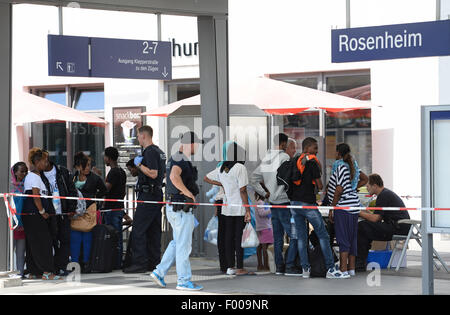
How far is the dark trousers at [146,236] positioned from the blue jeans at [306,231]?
1.95m

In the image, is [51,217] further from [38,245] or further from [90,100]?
[90,100]

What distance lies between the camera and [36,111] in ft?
49.9

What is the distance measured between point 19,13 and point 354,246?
13149mm

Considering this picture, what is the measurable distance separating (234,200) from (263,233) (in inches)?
33.0

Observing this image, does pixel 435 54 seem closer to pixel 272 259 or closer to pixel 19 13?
pixel 272 259

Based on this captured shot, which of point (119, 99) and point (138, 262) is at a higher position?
point (119, 99)

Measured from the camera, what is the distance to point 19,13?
20.7 meters

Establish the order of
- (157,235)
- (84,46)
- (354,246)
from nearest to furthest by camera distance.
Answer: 1. (354,246)
2. (157,235)
3. (84,46)

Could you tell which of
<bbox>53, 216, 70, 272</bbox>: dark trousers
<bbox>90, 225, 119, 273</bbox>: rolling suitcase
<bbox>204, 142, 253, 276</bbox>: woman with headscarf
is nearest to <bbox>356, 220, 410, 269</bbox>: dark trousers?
<bbox>204, 142, 253, 276</bbox>: woman with headscarf

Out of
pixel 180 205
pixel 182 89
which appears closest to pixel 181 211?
pixel 180 205

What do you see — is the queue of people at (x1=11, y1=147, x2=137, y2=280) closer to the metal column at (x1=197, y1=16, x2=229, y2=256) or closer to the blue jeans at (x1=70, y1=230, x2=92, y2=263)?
the blue jeans at (x1=70, y1=230, x2=92, y2=263)

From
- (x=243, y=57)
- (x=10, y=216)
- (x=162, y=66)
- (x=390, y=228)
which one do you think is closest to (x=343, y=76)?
(x=243, y=57)

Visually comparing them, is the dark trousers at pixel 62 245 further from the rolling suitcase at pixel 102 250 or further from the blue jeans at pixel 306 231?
the blue jeans at pixel 306 231

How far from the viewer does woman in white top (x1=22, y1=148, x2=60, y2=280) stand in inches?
413
